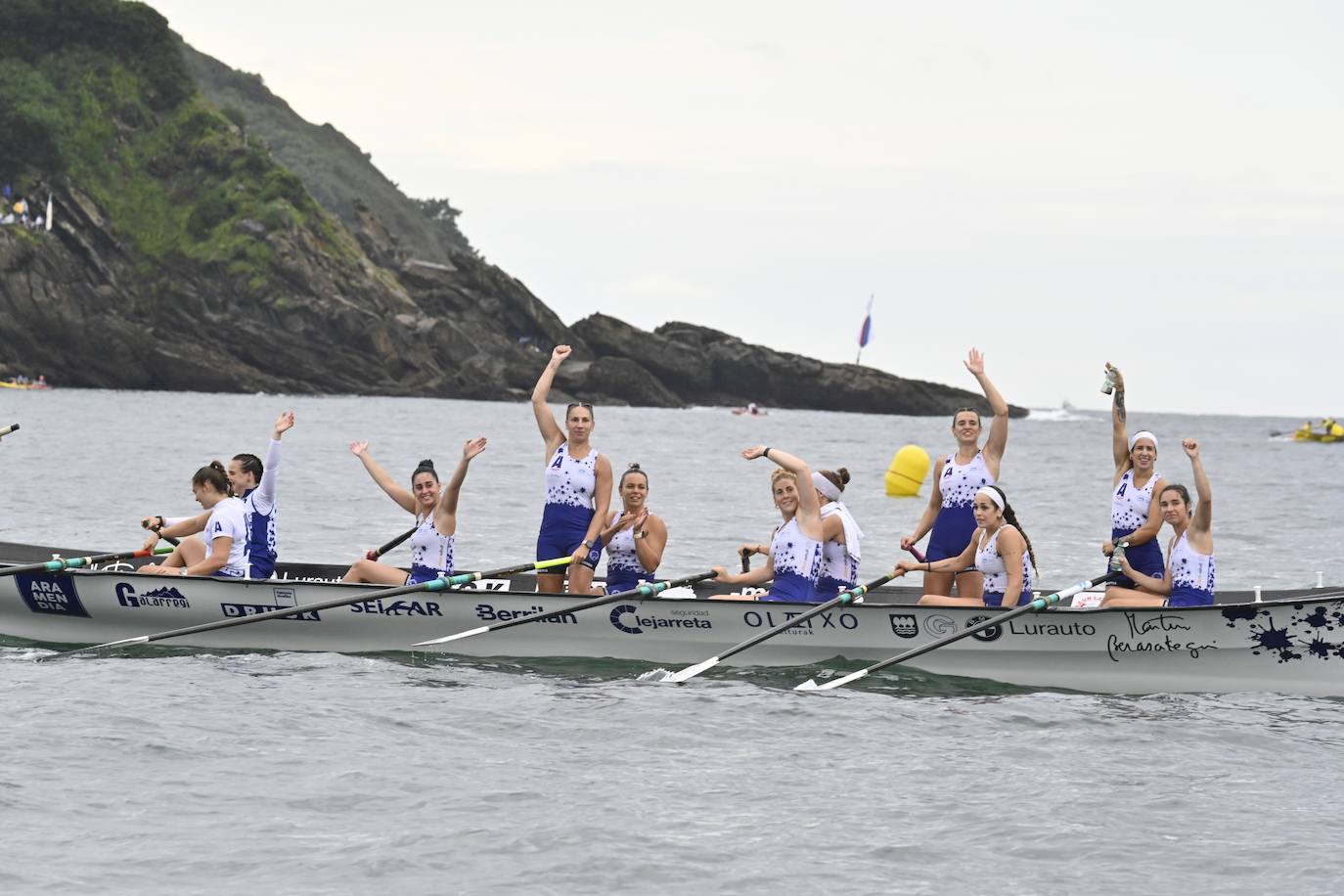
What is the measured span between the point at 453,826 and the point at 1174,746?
17.6 ft

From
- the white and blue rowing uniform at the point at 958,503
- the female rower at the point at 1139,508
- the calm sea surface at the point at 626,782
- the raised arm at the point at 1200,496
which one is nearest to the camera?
the calm sea surface at the point at 626,782

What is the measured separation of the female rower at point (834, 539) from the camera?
13250 mm

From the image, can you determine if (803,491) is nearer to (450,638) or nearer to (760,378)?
(450,638)

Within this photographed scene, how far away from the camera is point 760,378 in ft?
383

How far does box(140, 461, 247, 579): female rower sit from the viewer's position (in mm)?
13547

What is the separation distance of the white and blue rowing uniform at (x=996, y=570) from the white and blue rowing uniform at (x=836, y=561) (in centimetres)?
103

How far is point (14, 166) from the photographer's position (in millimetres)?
89062

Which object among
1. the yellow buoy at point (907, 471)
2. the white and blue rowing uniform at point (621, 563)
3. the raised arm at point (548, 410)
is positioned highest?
the raised arm at point (548, 410)

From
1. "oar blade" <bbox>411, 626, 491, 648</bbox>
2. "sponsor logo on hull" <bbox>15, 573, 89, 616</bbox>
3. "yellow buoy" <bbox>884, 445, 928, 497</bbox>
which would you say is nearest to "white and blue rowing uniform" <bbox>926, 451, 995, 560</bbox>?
"oar blade" <bbox>411, 626, 491, 648</bbox>

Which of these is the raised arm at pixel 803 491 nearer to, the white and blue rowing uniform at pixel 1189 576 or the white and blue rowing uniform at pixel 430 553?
the white and blue rowing uniform at pixel 1189 576

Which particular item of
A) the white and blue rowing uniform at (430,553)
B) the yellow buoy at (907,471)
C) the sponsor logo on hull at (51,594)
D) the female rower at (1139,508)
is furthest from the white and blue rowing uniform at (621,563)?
the yellow buoy at (907,471)

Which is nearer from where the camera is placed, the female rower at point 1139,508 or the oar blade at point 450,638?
the female rower at point 1139,508

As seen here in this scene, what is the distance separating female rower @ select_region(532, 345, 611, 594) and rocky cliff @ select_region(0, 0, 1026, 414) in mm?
74455

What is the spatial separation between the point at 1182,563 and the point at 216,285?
83.1 m
